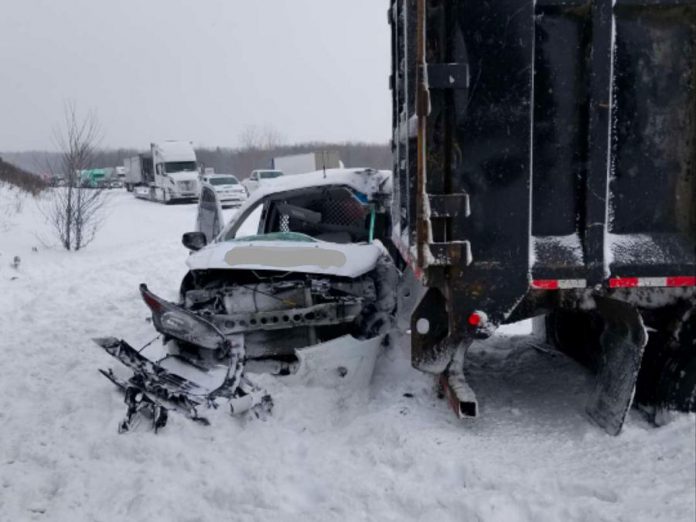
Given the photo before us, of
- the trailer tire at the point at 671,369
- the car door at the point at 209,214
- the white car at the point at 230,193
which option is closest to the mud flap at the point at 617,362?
the trailer tire at the point at 671,369

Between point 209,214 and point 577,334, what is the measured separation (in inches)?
161

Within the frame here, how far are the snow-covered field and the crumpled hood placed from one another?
2.72 feet

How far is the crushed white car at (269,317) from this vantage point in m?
4.19

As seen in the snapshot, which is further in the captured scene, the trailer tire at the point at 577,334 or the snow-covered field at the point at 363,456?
the trailer tire at the point at 577,334

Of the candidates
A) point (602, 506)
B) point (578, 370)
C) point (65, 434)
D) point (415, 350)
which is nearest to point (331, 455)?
point (415, 350)

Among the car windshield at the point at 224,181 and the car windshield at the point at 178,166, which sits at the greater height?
the car windshield at the point at 178,166

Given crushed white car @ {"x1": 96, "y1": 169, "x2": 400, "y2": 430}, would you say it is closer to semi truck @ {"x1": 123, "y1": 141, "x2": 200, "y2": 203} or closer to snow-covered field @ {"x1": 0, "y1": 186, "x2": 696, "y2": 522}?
snow-covered field @ {"x1": 0, "y1": 186, "x2": 696, "y2": 522}

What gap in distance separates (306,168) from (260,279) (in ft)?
92.7

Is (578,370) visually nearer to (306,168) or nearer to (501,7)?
(501,7)

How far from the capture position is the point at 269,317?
15.2 feet

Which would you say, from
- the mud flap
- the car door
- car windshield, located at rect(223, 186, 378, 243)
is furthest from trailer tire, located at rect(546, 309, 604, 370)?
the car door

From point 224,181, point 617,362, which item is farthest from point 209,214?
point 224,181

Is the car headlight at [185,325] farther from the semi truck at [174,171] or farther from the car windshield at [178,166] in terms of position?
the car windshield at [178,166]

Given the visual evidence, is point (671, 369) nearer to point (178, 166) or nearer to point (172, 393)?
point (172, 393)
